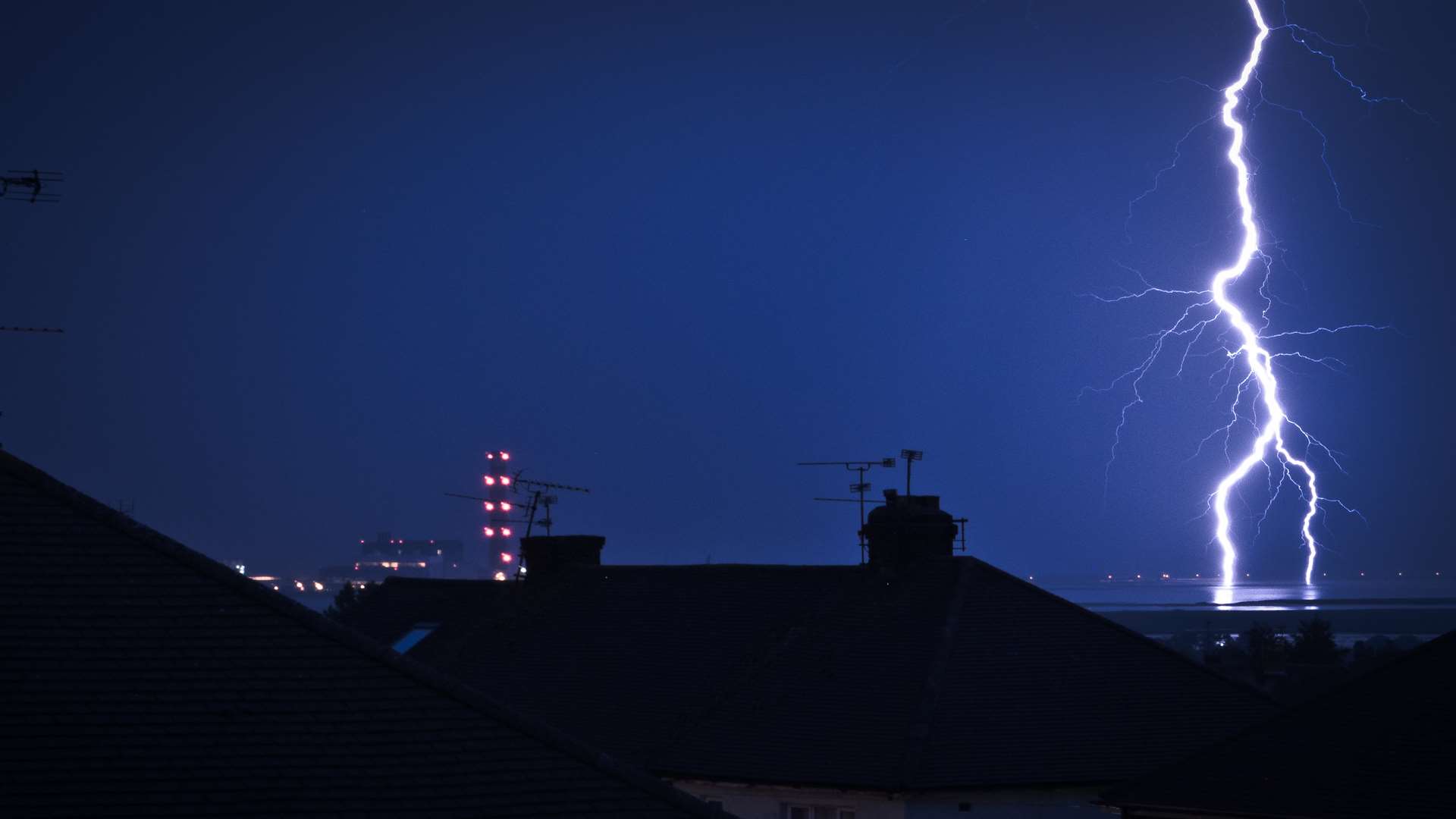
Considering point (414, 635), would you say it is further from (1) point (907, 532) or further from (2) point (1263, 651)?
(2) point (1263, 651)

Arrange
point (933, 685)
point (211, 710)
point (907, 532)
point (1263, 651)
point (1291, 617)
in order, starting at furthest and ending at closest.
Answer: point (1291, 617)
point (1263, 651)
point (907, 532)
point (933, 685)
point (211, 710)

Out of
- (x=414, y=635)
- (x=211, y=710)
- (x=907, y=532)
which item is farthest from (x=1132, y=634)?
(x=211, y=710)

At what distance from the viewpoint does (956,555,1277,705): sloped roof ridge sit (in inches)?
1081

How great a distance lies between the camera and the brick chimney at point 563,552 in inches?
1443

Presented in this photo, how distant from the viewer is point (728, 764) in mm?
25500

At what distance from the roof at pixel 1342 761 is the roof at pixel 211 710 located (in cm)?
909

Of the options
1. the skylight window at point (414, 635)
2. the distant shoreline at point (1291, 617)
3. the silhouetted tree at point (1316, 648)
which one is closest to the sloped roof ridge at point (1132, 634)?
the skylight window at point (414, 635)

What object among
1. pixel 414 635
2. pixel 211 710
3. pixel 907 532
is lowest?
pixel 211 710

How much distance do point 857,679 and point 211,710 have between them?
17.8m

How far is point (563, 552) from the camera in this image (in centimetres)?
3675

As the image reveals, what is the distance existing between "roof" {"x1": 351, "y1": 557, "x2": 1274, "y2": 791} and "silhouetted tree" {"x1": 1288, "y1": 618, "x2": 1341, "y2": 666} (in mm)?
36910

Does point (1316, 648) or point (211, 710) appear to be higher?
point (1316, 648)

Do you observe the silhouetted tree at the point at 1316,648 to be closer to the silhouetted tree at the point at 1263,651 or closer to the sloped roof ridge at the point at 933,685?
the silhouetted tree at the point at 1263,651

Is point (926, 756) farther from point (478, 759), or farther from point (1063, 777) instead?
point (478, 759)
